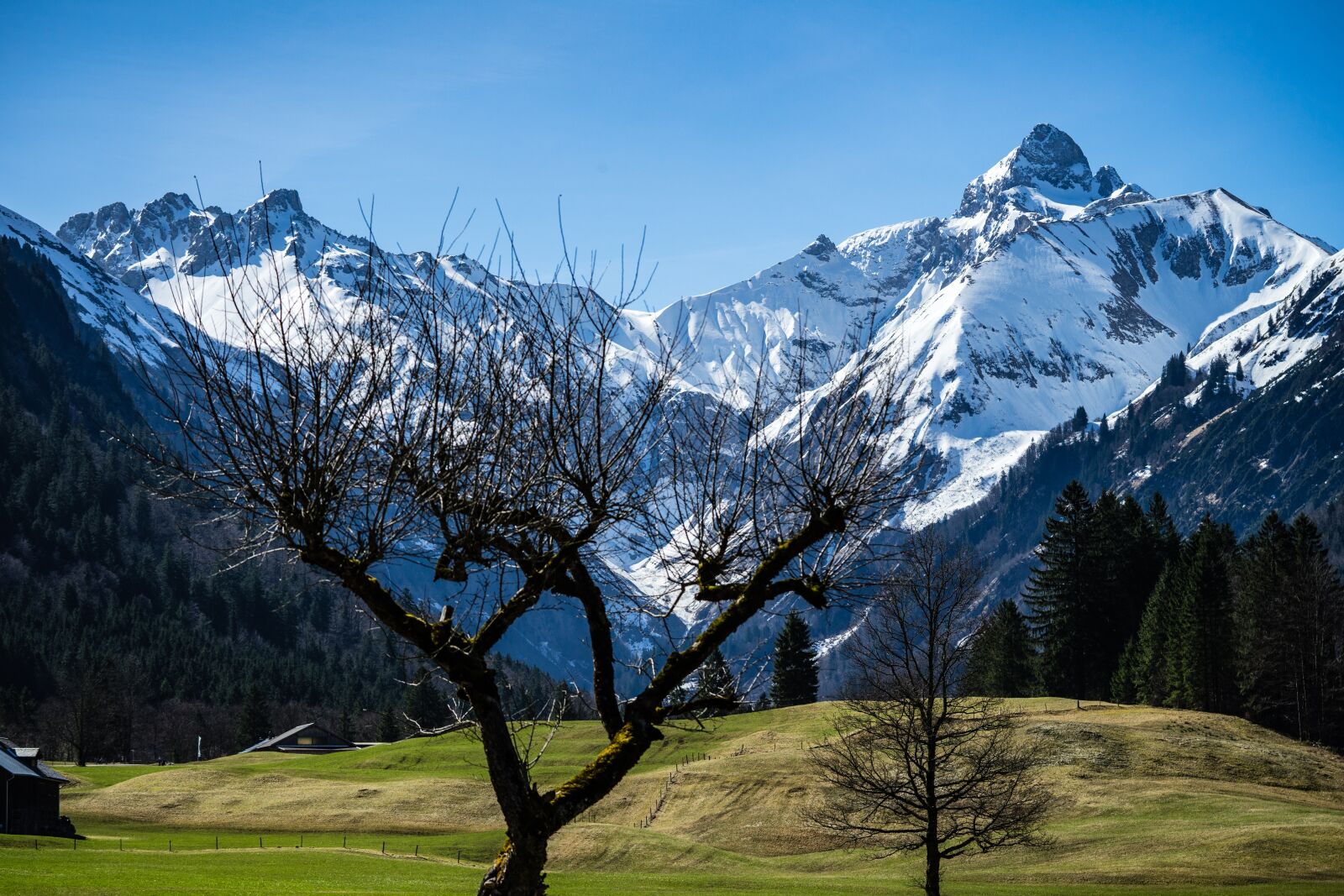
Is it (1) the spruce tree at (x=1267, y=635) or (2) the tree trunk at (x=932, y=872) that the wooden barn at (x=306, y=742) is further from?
(2) the tree trunk at (x=932, y=872)

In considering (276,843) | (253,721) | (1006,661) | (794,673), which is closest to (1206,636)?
(1006,661)

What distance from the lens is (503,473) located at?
12461 mm

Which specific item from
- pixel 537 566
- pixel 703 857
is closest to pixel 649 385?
pixel 537 566

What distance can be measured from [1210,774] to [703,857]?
27120 millimetres

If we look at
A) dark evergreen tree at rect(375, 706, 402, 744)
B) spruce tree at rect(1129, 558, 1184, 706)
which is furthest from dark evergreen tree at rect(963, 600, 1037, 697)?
dark evergreen tree at rect(375, 706, 402, 744)

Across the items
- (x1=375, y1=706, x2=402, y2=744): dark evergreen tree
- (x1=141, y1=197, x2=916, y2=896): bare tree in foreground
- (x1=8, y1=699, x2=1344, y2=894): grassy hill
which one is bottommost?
(x1=8, y1=699, x2=1344, y2=894): grassy hill

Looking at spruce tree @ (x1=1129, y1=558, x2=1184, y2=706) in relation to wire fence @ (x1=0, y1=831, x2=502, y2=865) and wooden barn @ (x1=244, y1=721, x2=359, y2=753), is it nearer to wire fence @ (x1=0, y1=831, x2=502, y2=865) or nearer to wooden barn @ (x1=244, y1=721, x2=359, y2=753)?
wire fence @ (x1=0, y1=831, x2=502, y2=865)

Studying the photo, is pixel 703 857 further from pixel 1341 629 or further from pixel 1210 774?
pixel 1341 629

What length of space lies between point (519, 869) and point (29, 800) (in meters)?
62.0

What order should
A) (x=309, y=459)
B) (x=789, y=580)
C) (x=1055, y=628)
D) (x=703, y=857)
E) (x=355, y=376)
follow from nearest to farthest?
(x=309, y=459) → (x=355, y=376) → (x=789, y=580) → (x=703, y=857) → (x=1055, y=628)

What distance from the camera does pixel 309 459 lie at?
1195 centimetres

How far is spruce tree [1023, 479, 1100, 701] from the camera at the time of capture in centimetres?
8931

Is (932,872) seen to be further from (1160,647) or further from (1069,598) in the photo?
(1069,598)

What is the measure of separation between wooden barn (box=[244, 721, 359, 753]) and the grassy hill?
106ft
